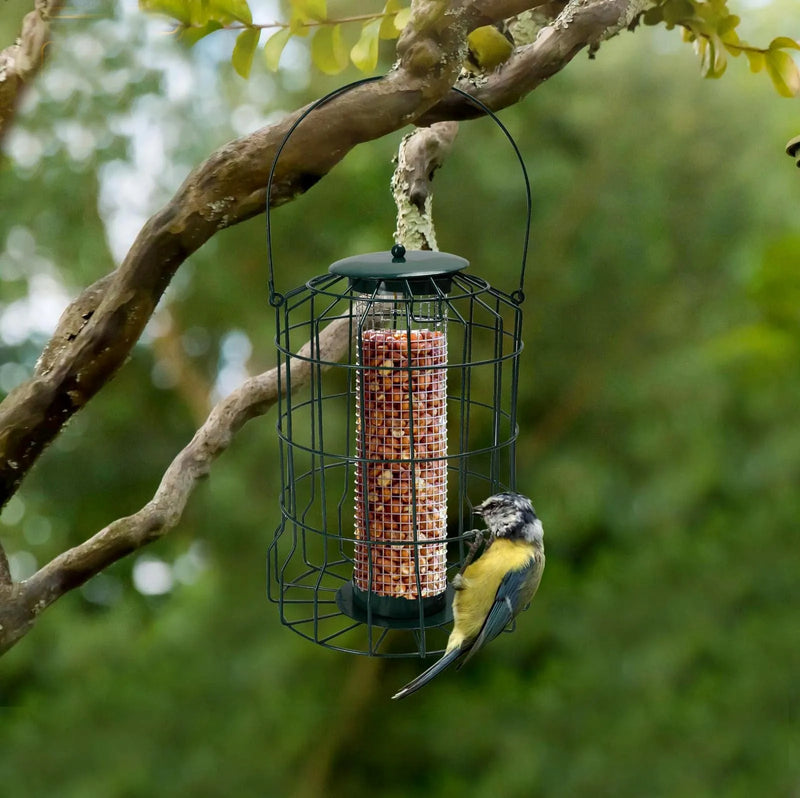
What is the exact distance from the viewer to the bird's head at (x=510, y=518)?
1.67 meters

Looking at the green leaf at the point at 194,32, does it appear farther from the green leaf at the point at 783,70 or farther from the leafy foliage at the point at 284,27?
the green leaf at the point at 783,70

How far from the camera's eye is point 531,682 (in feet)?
12.0

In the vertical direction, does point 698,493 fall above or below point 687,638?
above

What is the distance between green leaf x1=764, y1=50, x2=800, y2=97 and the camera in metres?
1.74

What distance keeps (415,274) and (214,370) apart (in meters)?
2.23

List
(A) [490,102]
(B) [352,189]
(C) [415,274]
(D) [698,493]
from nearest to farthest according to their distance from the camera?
(C) [415,274]
(A) [490,102]
(B) [352,189]
(D) [698,493]

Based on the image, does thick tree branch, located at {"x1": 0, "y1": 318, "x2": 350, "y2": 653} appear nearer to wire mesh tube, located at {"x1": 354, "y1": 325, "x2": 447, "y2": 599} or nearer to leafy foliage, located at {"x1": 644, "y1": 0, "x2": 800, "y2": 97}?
wire mesh tube, located at {"x1": 354, "y1": 325, "x2": 447, "y2": 599}

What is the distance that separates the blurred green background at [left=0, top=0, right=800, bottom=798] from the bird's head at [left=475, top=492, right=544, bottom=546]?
1.69 m

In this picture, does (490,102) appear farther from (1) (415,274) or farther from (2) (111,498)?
(2) (111,498)

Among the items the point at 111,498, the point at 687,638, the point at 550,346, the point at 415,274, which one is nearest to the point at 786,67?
the point at 415,274

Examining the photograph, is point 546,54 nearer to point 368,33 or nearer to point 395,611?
point 368,33

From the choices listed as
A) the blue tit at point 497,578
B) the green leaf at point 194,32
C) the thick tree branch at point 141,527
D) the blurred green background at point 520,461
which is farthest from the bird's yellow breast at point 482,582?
the blurred green background at point 520,461

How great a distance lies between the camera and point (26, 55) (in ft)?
6.66

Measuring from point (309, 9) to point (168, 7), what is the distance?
0.65 ft
